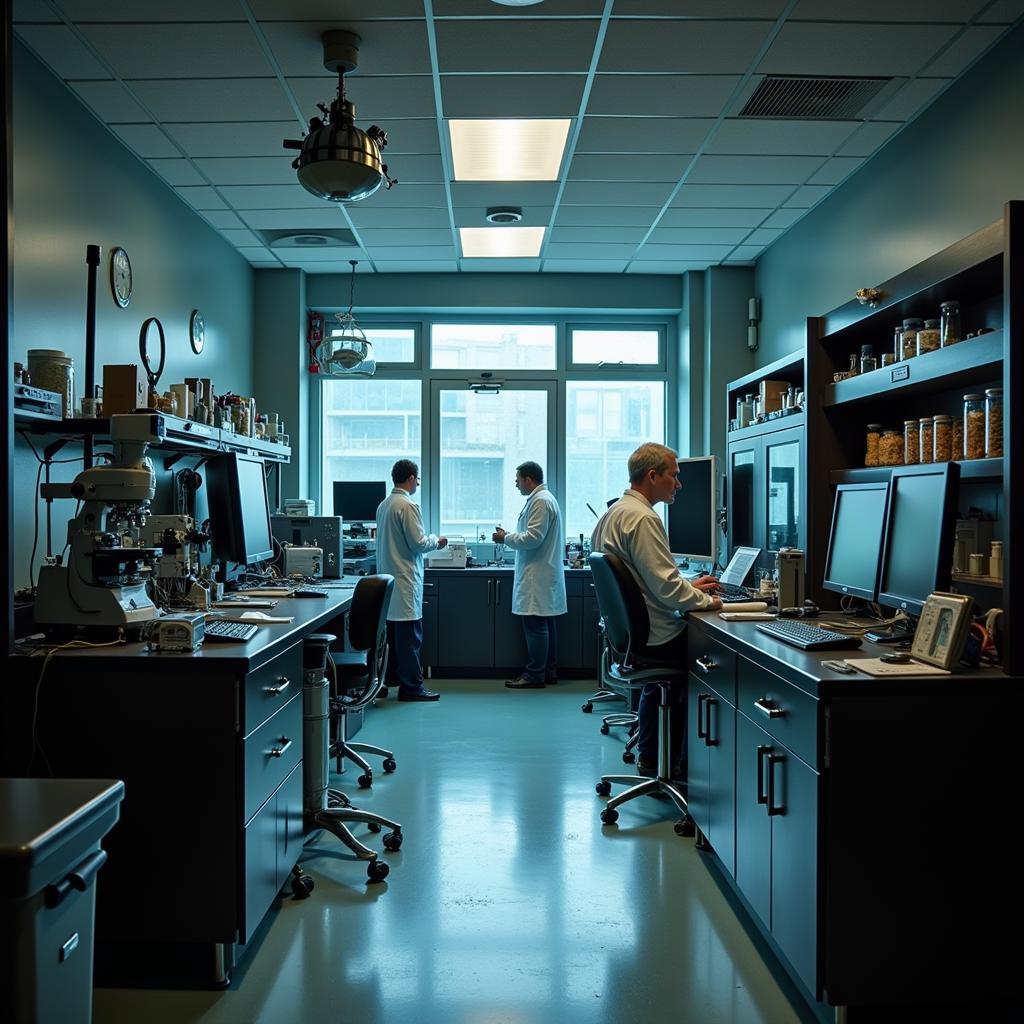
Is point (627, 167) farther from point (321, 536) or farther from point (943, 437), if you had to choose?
point (321, 536)

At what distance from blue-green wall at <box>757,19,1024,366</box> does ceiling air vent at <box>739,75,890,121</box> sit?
32cm

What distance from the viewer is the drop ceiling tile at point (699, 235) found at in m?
5.17

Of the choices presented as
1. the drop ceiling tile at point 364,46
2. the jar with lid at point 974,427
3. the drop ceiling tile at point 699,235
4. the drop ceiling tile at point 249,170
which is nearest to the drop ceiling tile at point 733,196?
the drop ceiling tile at point 699,235

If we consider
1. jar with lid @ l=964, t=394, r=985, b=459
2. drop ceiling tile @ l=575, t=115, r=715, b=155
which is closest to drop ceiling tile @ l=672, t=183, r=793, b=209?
drop ceiling tile @ l=575, t=115, r=715, b=155

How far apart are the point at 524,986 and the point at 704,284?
513 centimetres

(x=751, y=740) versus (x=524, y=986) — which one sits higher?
(x=751, y=740)

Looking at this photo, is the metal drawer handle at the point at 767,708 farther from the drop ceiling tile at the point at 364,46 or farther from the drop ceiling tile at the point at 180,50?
the drop ceiling tile at the point at 180,50

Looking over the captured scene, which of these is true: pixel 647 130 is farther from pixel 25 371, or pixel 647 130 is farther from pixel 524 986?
pixel 524 986

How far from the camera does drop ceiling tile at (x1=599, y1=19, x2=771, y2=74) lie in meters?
2.95

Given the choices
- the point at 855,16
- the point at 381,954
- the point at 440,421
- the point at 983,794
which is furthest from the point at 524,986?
the point at 440,421

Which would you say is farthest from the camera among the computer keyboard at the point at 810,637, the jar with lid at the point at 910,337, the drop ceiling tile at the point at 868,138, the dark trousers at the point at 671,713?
the drop ceiling tile at the point at 868,138

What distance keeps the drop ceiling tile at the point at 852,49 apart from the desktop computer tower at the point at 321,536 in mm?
3033

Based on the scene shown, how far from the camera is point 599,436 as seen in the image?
6.61 meters

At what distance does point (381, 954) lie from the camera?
2.28 m
